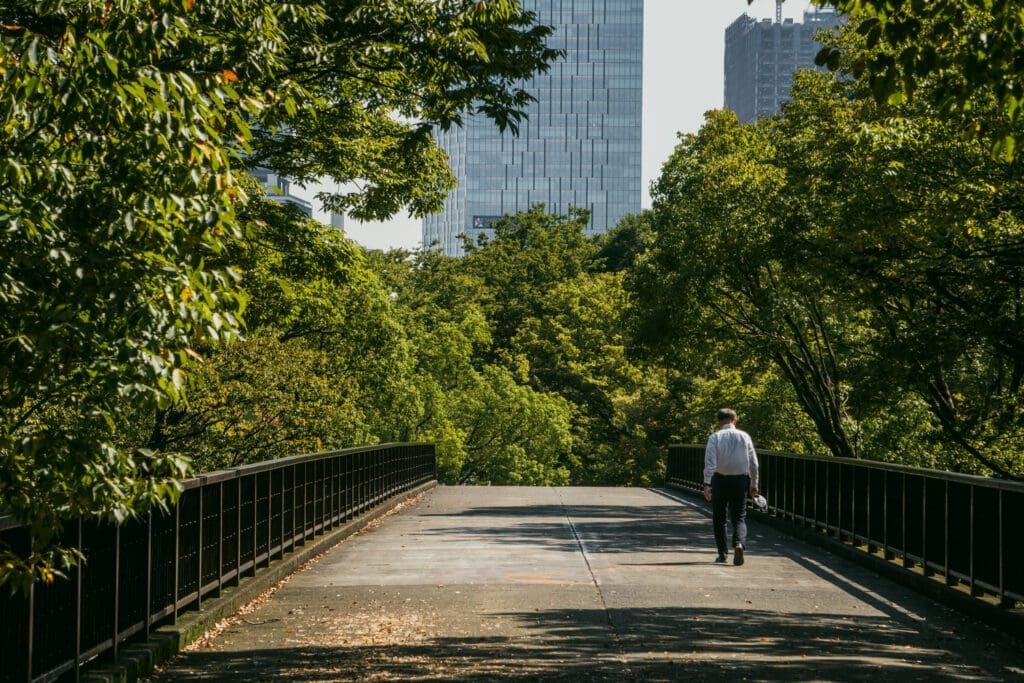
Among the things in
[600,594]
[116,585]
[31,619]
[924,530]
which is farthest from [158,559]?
[924,530]

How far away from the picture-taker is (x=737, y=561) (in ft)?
47.4

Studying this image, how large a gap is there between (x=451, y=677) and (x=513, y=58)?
8433mm

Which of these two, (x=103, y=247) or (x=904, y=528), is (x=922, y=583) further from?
(x=103, y=247)

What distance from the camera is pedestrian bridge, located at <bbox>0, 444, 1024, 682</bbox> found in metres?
7.80

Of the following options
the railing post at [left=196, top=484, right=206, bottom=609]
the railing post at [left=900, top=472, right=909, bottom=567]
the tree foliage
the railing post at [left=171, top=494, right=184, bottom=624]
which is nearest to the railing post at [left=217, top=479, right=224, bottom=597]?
the railing post at [left=196, top=484, right=206, bottom=609]

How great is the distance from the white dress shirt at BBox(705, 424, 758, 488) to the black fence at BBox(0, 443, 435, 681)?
4807 millimetres

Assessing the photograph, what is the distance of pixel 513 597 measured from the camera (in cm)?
1148

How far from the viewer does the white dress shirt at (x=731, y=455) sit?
14820mm

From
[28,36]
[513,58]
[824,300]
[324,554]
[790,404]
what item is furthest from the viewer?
[790,404]

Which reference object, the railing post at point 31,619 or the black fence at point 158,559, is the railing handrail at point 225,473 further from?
the railing post at point 31,619

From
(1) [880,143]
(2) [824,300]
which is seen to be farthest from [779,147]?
(1) [880,143]

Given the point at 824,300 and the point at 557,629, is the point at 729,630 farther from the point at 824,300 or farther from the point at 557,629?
the point at 824,300

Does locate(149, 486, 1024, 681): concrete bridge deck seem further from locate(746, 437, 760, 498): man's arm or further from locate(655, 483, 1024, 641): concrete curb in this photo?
locate(746, 437, 760, 498): man's arm

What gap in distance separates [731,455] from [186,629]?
25.2 feet
